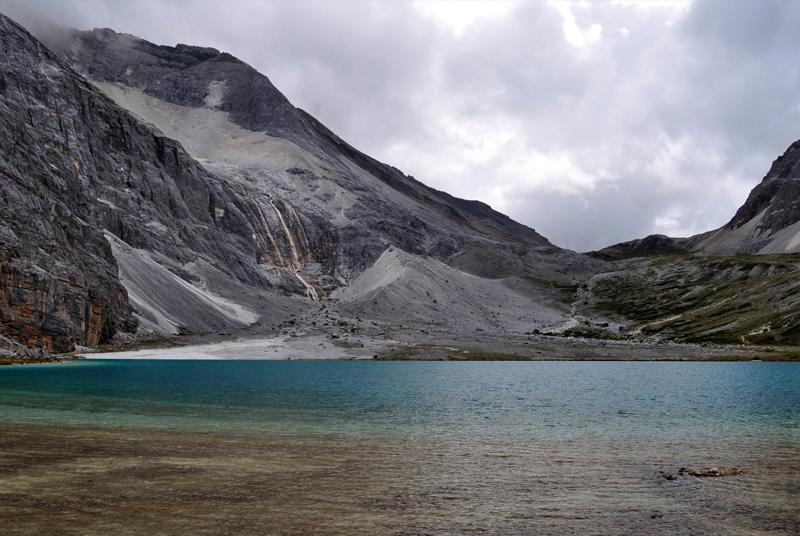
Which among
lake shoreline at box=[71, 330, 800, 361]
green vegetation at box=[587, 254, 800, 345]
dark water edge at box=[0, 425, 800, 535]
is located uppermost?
green vegetation at box=[587, 254, 800, 345]

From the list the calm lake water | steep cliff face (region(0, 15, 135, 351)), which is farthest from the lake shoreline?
the calm lake water

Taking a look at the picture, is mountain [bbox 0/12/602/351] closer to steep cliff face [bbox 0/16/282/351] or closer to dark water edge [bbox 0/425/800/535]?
steep cliff face [bbox 0/16/282/351]

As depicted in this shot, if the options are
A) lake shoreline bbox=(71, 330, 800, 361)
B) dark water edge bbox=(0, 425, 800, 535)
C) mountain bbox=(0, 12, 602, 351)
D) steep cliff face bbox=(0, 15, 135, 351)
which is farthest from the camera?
lake shoreline bbox=(71, 330, 800, 361)

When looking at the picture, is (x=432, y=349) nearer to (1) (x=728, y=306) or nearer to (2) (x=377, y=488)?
(1) (x=728, y=306)

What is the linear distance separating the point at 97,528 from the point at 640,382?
60850 millimetres

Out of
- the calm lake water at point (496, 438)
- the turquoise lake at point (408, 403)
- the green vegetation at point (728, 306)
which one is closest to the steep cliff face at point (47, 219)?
the turquoise lake at point (408, 403)

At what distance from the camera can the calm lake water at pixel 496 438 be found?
16.0 metres

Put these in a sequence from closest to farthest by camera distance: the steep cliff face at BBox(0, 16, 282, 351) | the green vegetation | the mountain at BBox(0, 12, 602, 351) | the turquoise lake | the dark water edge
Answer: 1. the dark water edge
2. the turquoise lake
3. the steep cliff face at BBox(0, 16, 282, 351)
4. the mountain at BBox(0, 12, 602, 351)
5. the green vegetation

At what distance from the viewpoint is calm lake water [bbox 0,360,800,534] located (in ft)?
52.6

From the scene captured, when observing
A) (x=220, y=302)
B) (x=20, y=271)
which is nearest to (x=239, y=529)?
(x=20, y=271)

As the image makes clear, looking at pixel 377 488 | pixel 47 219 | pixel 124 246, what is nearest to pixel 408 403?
pixel 377 488

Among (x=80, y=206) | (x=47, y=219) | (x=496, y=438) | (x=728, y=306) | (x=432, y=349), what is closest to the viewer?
(x=496, y=438)

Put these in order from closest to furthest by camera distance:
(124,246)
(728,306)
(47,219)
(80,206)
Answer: (47,219), (80,206), (124,246), (728,306)

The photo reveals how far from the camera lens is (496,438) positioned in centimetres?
2858
